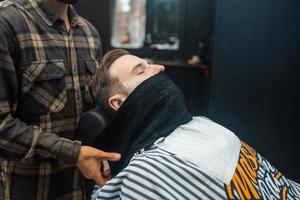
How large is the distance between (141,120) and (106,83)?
26 centimetres

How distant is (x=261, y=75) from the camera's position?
2396mm

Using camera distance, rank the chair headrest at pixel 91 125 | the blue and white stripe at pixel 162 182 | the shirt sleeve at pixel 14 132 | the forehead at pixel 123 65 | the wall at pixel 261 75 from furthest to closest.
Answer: the wall at pixel 261 75 → the forehead at pixel 123 65 → the chair headrest at pixel 91 125 → the shirt sleeve at pixel 14 132 → the blue and white stripe at pixel 162 182

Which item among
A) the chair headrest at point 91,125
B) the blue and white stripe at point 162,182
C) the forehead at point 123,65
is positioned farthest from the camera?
the forehead at point 123,65

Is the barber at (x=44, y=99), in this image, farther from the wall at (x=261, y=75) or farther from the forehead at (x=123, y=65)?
the wall at (x=261, y=75)

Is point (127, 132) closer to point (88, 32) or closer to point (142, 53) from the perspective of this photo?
point (88, 32)

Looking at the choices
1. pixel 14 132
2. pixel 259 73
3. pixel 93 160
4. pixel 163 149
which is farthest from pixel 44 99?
pixel 259 73

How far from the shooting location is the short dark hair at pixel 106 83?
130 centimetres

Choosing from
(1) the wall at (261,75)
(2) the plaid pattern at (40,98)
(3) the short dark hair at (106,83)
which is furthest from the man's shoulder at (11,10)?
(1) the wall at (261,75)

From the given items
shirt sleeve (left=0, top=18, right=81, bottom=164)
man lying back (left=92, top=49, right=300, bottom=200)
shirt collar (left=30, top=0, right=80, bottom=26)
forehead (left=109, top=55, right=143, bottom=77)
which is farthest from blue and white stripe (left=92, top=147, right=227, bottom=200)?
shirt collar (left=30, top=0, right=80, bottom=26)

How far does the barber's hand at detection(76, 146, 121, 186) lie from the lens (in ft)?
3.62

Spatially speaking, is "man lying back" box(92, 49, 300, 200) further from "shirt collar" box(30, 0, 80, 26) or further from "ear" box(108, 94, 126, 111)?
"shirt collar" box(30, 0, 80, 26)

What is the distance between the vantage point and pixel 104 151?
1186mm

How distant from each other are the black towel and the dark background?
55.5 inches

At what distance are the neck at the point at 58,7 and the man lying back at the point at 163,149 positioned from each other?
0.24 m
